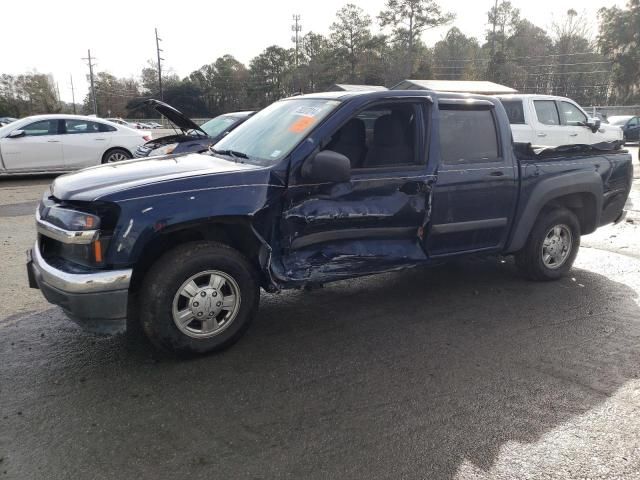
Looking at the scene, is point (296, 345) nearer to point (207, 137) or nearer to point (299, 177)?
point (299, 177)

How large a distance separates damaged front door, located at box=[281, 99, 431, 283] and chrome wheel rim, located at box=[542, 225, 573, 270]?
71.8 inches

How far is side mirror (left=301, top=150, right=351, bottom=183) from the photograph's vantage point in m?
3.75

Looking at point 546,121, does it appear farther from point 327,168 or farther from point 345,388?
point 345,388

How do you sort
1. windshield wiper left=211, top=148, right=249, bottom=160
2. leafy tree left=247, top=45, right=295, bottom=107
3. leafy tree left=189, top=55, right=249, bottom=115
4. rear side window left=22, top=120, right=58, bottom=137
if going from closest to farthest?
windshield wiper left=211, top=148, right=249, bottom=160 < rear side window left=22, top=120, right=58, bottom=137 < leafy tree left=247, top=45, right=295, bottom=107 < leafy tree left=189, top=55, right=249, bottom=115

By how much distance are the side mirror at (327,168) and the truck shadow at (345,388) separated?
1269 mm

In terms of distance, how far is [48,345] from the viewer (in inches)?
154

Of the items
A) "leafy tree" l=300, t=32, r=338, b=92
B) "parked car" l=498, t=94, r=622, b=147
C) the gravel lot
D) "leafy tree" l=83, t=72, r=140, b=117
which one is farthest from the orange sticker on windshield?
"leafy tree" l=83, t=72, r=140, b=117

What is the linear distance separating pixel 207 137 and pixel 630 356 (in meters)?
7.74

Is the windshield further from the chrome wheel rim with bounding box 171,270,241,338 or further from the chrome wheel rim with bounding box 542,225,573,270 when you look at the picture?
the chrome wheel rim with bounding box 542,225,573,270

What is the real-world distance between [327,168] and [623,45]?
5746 cm

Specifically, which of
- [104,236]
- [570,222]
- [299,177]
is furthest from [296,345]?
[570,222]

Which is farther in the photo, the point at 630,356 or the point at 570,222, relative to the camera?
the point at 570,222

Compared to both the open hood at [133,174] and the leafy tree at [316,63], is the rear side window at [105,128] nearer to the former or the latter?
the open hood at [133,174]

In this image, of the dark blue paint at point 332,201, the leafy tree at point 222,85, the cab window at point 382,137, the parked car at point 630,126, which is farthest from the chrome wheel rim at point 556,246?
the leafy tree at point 222,85
